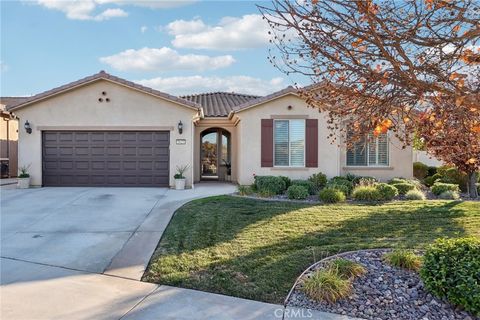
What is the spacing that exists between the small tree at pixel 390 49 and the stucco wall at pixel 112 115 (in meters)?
11.3

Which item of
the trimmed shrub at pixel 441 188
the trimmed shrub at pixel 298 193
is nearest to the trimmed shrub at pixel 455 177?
the trimmed shrub at pixel 441 188

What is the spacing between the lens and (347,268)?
547cm

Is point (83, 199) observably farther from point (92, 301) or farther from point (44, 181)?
point (92, 301)

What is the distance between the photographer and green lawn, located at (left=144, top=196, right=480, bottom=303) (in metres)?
5.60

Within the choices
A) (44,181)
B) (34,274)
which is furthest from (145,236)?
(44,181)

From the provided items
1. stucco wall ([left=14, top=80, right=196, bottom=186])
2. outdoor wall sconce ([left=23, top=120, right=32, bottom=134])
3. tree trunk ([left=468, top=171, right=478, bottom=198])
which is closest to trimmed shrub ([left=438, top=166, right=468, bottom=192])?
tree trunk ([left=468, top=171, right=478, bottom=198])

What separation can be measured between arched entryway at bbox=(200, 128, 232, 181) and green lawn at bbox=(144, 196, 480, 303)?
761 centimetres

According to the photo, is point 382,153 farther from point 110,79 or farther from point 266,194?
point 110,79

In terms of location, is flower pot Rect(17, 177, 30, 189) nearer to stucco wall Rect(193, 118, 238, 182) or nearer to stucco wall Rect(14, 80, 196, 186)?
stucco wall Rect(14, 80, 196, 186)

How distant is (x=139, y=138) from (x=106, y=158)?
159 centimetres

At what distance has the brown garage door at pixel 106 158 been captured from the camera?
50.5 feet

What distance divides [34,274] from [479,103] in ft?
20.5

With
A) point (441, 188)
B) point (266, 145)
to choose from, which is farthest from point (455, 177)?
point (266, 145)

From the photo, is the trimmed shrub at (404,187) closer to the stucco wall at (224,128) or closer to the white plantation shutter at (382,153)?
the white plantation shutter at (382,153)
